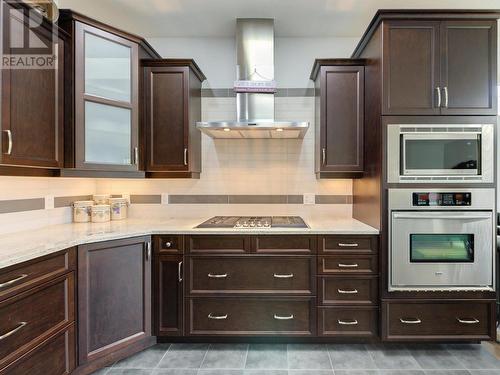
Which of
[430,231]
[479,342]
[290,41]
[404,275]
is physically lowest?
[479,342]

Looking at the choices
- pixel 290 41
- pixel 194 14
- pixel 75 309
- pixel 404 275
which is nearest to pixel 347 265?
pixel 404 275

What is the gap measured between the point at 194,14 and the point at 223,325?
2538mm

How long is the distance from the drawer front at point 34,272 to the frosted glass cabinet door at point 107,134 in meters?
0.71

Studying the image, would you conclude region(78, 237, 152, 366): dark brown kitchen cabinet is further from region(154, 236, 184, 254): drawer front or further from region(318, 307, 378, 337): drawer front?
region(318, 307, 378, 337): drawer front

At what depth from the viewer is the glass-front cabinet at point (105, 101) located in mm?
2041

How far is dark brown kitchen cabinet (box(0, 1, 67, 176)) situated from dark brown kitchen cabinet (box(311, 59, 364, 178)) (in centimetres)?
194

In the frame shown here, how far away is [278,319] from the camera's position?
7.08ft

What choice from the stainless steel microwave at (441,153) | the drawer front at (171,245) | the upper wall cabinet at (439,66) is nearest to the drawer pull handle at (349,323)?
the stainless steel microwave at (441,153)

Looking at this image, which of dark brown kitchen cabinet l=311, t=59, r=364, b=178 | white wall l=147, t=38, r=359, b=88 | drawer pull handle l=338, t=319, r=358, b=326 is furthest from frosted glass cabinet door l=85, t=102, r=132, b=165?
drawer pull handle l=338, t=319, r=358, b=326

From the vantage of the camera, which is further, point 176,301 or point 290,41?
point 290,41

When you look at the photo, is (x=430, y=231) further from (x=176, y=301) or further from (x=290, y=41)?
(x=290, y=41)

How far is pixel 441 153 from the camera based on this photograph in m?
2.04

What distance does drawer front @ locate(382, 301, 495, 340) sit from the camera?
6.78 ft

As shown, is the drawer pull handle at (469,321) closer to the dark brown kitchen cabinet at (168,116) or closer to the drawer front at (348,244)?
the drawer front at (348,244)
